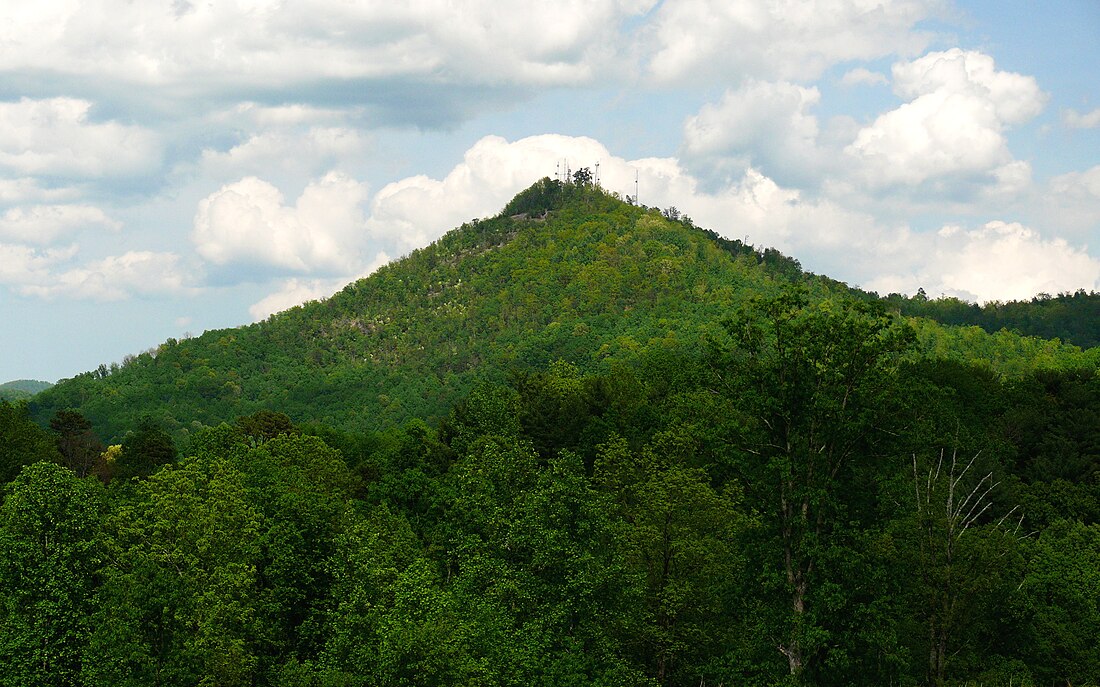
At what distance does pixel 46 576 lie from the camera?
135 feet

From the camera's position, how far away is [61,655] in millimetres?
40156

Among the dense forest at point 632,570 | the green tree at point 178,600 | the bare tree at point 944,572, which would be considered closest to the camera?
the bare tree at point 944,572

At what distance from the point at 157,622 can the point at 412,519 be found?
2513cm

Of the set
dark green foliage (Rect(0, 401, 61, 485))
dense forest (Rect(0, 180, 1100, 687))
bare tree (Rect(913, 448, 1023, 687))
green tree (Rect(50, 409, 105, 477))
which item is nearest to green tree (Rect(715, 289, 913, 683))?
dense forest (Rect(0, 180, 1100, 687))

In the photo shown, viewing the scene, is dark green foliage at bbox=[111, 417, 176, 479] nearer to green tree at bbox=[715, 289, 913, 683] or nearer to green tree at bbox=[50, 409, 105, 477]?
green tree at bbox=[50, 409, 105, 477]

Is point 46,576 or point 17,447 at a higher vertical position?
point 17,447

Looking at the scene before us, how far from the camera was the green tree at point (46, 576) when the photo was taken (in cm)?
3959

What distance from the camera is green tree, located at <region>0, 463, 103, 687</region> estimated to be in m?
39.6

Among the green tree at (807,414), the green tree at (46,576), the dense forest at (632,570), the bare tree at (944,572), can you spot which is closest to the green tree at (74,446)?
the dense forest at (632,570)

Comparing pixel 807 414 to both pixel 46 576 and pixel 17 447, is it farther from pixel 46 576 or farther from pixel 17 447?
pixel 17 447

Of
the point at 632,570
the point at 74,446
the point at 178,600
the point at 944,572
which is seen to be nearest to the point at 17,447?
the point at 74,446

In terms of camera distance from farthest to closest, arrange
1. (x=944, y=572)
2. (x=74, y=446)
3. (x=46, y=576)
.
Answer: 1. (x=74, y=446)
2. (x=46, y=576)
3. (x=944, y=572)

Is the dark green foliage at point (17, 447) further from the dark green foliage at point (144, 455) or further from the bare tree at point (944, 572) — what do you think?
the bare tree at point (944, 572)

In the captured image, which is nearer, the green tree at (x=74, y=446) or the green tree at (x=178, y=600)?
the green tree at (x=178, y=600)
